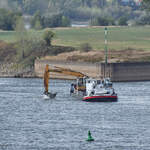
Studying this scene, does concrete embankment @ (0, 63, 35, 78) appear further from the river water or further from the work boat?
the work boat

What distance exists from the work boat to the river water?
4.77 ft

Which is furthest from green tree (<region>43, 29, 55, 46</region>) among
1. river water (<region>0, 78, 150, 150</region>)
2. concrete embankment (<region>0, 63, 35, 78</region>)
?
river water (<region>0, 78, 150, 150</region>)

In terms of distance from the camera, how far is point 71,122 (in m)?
89.8

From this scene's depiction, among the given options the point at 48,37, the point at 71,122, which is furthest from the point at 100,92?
the point at 48,37

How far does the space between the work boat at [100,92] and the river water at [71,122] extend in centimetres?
145

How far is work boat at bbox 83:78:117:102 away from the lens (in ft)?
369

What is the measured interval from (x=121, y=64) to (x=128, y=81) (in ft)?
12.2

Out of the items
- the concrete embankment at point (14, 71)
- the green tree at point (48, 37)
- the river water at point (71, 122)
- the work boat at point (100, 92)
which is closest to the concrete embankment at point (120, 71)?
the concrete embankment at point (14, 71)

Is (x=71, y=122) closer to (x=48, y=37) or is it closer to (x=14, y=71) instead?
(x=14, y=71)

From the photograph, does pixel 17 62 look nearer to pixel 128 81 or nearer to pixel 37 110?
pixel 128 81

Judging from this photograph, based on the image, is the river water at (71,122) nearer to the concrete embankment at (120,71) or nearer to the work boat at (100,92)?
the work boat at (100,92)

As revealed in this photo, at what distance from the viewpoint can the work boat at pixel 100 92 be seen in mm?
112500

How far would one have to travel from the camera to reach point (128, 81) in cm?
15062

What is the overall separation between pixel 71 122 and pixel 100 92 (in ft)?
80.0
